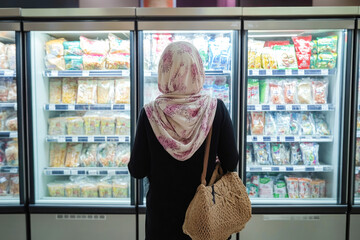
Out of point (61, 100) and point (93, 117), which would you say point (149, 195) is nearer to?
point (93, 117)

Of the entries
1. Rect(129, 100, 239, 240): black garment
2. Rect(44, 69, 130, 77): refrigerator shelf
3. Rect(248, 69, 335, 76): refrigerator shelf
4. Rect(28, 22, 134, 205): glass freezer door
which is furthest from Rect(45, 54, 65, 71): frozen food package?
Rect(248, 69, 335, 76): refrigerator shelf

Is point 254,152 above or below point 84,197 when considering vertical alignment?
above

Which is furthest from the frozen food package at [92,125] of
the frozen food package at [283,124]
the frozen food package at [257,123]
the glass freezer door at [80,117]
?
the frozen food package at [283,124]

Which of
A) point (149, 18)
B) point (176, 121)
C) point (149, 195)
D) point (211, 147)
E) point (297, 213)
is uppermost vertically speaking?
point (149, 18)

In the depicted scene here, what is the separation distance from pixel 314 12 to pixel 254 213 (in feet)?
5.75

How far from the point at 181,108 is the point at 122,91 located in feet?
4.62

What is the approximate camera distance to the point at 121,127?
2.61m

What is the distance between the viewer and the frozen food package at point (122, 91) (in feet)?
8.47

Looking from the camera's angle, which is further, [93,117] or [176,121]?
[93,117]

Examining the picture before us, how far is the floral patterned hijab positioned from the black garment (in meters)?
0.06

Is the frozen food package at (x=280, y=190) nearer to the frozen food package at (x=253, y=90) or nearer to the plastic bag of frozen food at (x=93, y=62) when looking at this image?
the frozen food package at (x=253, y=90)

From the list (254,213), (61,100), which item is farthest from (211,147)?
(61,100)

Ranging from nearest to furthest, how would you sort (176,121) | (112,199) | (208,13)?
(176,121)
(208,13)
(112,199)

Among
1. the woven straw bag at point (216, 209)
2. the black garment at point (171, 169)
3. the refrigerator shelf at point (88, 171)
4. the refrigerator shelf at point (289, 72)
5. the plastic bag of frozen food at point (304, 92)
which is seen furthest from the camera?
the plastic bag of frozen food at point (304, 92)
